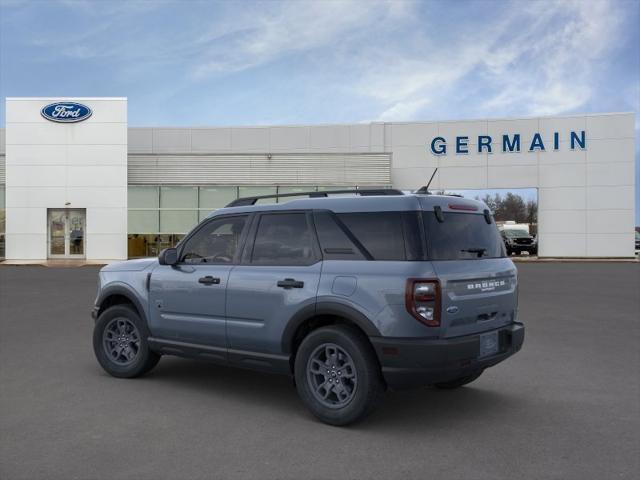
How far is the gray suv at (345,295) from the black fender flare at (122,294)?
0.62 feet

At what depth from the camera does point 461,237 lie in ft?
16.5

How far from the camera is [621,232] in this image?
32.3 metres

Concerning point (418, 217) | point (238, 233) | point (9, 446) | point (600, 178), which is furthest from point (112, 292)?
point (600, 178)

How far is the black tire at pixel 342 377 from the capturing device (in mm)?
4707

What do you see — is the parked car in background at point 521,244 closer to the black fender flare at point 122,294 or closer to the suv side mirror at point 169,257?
the black fender flare at point 122,294

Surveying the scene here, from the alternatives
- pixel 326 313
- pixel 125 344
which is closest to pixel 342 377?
pixel 326 313

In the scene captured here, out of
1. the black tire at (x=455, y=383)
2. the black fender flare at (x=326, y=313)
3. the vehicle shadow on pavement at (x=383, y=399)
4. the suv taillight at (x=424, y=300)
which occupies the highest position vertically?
the suv taillight at (x=424, y=300)

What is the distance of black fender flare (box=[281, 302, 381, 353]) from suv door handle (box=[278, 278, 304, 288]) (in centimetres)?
21

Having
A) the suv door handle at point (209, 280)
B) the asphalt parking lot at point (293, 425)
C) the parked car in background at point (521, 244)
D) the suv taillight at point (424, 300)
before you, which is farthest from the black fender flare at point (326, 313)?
the parked car in background at point (521, 244)

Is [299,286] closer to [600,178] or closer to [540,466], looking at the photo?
[540,466]

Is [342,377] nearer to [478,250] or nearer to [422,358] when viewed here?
[422,358]

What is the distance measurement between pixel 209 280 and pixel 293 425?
160cm

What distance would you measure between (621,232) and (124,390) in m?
31.7

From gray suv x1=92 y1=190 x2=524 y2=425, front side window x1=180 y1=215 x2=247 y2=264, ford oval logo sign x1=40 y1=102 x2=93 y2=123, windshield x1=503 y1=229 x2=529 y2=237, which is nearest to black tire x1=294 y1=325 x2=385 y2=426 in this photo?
gray suv x1=92 y1=190 x2=524 y2=425
